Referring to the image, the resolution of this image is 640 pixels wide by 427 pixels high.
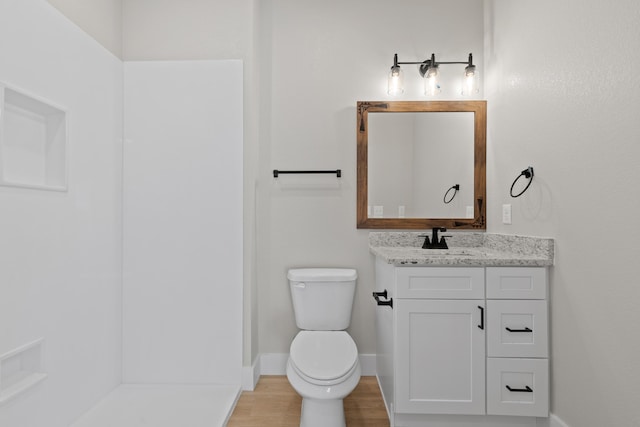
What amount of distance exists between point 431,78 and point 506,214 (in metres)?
0.97

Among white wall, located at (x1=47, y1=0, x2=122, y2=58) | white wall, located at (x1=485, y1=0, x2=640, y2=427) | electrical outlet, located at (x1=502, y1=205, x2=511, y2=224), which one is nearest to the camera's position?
white wall, located at (x1=485, y1=0, x2=640, y2=427)

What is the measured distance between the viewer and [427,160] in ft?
7.91

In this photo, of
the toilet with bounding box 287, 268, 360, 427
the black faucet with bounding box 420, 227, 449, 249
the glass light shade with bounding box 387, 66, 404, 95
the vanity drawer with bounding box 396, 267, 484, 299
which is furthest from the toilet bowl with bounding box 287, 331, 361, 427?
the glass light shade with bounding box 387, 66, 404, 95

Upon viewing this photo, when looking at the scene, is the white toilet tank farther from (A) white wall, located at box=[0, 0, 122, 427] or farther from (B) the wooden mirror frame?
(A) white wall, located at box=[0, 0, 122, 427]

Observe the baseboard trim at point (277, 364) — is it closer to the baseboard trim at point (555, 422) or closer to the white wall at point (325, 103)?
the white wall at point (325, 103)

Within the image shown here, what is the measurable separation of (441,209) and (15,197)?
7.31ft

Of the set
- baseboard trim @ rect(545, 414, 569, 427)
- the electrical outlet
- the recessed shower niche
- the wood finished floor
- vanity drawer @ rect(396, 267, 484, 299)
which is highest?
the recessed shower niche

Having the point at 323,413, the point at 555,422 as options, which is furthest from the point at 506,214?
the point at 323,413

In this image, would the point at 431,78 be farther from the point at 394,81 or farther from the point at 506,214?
the point at 506,214

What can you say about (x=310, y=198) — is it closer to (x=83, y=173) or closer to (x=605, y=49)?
(x=83, y=173)

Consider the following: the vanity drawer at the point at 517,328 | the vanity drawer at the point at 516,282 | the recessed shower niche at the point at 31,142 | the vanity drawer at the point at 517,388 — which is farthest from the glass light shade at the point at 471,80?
the recessed shower niche at the point at 31,142

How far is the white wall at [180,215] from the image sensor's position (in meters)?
2.29

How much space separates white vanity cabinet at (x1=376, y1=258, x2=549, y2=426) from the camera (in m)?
1.72

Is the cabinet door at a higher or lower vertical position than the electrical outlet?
lower
